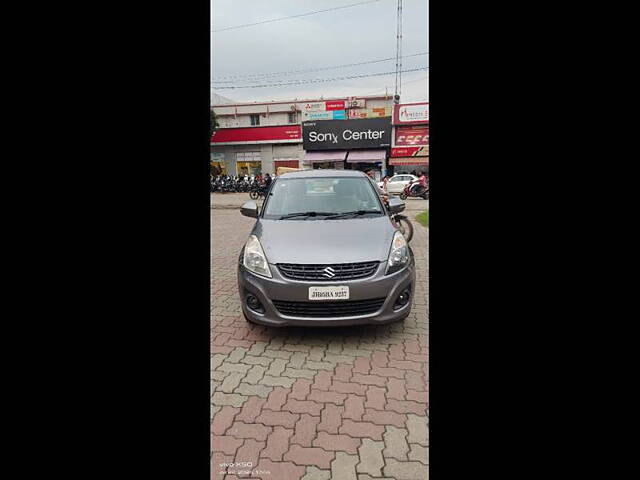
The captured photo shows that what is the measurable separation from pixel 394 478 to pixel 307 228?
217 centimetres

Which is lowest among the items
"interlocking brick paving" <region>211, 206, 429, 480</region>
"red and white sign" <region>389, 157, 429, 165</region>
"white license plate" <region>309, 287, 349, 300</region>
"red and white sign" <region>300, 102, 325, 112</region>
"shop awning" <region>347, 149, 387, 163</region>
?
"interlocking brick paving" <region>211, 206, 429, 480</region>

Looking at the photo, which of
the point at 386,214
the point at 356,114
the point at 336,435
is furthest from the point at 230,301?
the point at 356,114

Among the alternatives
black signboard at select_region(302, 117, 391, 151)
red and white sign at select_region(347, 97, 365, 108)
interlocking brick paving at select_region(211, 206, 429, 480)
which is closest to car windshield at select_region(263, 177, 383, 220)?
interlocking brick paving at select_region(211, 206, 429, 480)

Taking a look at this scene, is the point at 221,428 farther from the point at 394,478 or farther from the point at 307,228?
the point at 307,228

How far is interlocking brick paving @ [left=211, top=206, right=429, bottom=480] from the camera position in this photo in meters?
1.82

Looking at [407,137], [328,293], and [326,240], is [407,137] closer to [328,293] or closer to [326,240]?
[326,240]

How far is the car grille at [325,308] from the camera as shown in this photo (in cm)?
293

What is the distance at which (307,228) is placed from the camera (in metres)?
3.43

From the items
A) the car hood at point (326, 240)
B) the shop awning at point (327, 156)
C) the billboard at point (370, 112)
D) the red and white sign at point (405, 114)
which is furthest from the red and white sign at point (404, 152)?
the car hood at point (326, 240)

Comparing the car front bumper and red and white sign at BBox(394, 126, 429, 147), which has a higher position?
red and white sign at BBox(394, 126, 429, 147)

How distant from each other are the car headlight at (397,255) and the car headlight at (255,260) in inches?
41.1

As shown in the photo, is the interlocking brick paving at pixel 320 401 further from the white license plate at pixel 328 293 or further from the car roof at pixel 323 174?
the car roof at pixel 323 174

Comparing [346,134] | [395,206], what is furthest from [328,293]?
[346,134]

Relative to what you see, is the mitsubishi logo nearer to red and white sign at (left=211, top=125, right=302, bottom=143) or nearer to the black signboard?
the black signboard
